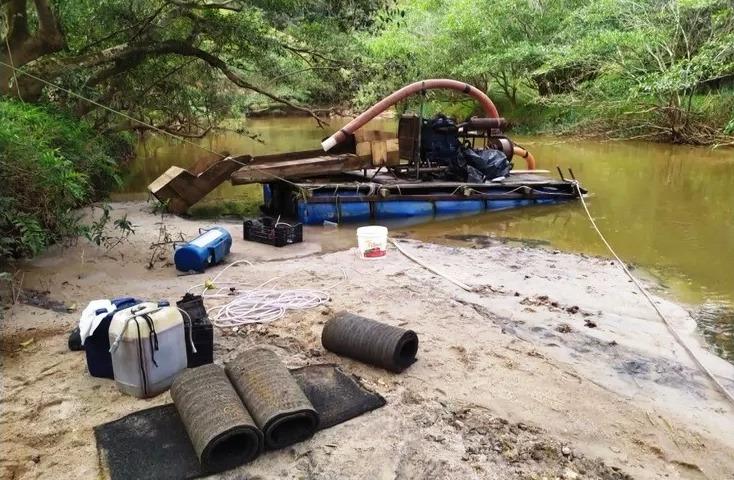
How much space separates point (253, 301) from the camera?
15.9ft

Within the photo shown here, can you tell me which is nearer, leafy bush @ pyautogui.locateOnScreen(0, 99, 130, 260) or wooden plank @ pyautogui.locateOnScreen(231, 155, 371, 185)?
leafy bush @ pyautogui.locateOnScreen(0, 99, 130, 260)

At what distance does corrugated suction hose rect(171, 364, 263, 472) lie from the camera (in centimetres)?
267

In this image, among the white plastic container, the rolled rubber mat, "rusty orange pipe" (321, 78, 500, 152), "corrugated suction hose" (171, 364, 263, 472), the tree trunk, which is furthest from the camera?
"rusty orange pipe" (321, 78, 500, 152)

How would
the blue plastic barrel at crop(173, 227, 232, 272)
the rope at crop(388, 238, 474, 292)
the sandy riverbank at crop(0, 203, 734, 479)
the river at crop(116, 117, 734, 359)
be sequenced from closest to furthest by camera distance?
the sandy riverbank at crop(0, 203, 734, 479)
the rope at crop(388, 238, 474, 292)
the blue plastic barrel at crop(173, 227, 232, 272)
the river at crop(116, 117, 734, 359)

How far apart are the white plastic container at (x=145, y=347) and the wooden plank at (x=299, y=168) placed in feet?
17.0

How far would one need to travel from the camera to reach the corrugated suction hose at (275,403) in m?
2.84

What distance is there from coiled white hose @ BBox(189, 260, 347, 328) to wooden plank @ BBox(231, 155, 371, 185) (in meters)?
3.15

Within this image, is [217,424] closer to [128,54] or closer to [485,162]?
[485,162]

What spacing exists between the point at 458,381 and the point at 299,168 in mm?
5874

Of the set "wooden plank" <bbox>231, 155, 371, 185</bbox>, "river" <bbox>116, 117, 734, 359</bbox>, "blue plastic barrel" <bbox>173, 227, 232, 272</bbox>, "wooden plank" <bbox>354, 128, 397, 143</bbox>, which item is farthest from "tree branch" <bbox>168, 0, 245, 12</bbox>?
"blue plastic barrel" <bbox>173, 227, 232, 272</bbox>

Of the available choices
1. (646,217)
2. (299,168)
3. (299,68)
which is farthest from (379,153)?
(646,217)

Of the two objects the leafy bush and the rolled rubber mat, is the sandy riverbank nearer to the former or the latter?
the rolled rubber mat

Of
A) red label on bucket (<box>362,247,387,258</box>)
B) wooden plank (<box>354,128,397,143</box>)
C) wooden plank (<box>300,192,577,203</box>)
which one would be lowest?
red label on bucket (<box>362,247,387,258</box>)

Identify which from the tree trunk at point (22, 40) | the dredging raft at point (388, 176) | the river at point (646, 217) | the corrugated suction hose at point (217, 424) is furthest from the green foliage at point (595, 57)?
the corrugated suction hose at point (217, 424)
